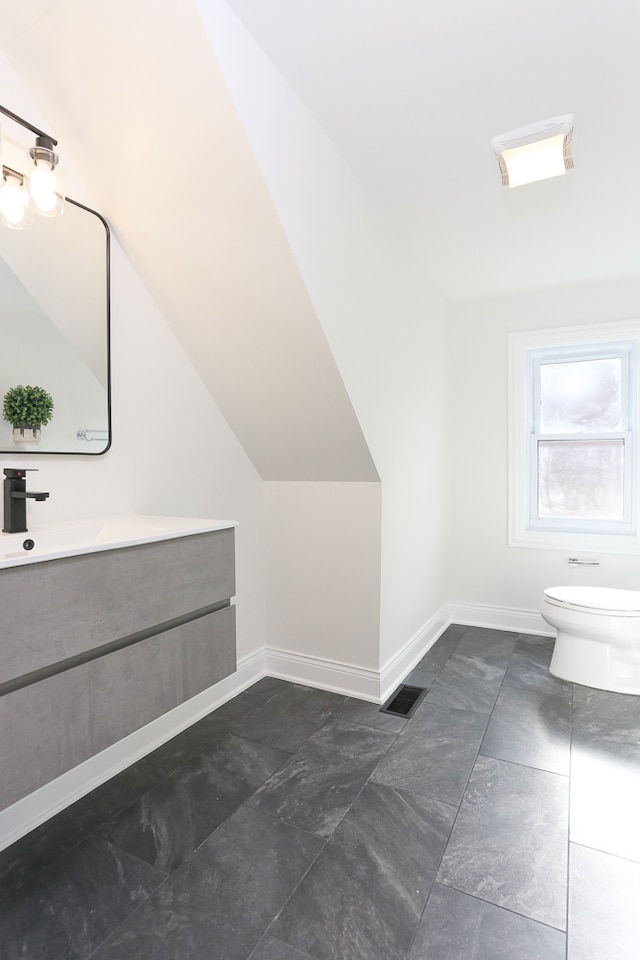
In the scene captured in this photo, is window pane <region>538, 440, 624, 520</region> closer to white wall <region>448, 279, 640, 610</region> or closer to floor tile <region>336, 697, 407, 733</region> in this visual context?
white wall <region>448, 279, 640, 610</region>

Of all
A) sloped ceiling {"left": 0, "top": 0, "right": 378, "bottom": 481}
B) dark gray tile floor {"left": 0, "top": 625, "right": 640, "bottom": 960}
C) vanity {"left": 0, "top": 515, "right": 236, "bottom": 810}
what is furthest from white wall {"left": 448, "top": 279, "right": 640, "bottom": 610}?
vanity {"left": 0, "top": 515, "right": 236, "bottom": 810}

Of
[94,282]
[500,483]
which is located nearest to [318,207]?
[94,282]

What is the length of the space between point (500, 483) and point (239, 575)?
189 centimetres

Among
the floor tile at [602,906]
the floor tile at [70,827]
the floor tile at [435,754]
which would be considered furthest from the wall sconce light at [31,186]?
the floor tile at [602,906]

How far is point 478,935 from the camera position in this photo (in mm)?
1268

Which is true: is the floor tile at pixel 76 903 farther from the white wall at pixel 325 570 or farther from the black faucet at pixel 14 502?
the white wall at pixel 325 570

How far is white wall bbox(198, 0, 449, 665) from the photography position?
1568 mm

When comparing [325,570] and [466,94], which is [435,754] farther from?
[466,94]

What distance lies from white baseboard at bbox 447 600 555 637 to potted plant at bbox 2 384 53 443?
2.87m

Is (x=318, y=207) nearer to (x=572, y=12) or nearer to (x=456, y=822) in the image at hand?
(x=572, y=12)

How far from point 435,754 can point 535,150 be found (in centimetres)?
219

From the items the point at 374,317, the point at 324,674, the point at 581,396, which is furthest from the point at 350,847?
the point at 581,396

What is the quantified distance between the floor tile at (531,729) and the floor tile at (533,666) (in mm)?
59

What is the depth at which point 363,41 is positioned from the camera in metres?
1.46
